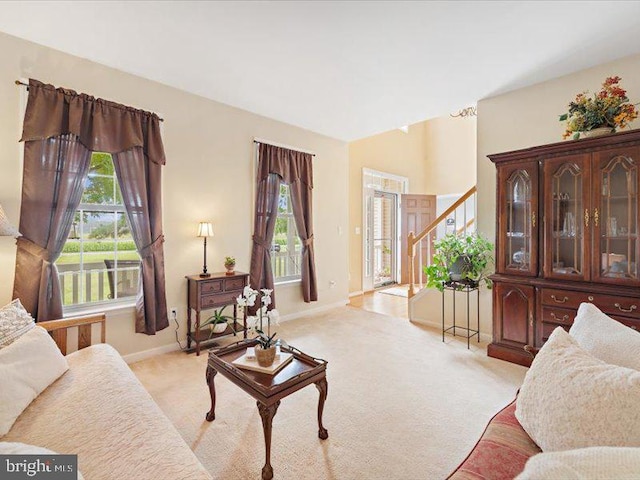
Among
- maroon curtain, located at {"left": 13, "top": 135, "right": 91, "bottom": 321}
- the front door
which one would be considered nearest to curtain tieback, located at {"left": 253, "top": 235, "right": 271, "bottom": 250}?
maroon curtain, located at {"left": 13, "top": 135, "right": 91, "bottom": 321}

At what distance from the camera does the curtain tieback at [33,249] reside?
2.42m

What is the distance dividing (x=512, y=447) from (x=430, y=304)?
3.09 m

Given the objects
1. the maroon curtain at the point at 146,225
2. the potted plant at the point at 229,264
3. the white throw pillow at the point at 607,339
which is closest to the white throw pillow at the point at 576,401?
the white throw pillow at the point at 607,339

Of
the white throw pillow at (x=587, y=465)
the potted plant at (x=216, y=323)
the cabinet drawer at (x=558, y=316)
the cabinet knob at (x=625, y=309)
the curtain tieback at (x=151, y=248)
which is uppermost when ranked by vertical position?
the curtain tieback at (x=151, y=248)

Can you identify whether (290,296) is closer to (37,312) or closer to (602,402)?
(37,312)

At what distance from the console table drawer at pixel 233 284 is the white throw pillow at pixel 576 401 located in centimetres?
279

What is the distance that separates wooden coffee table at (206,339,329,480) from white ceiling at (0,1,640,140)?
7.73 ft

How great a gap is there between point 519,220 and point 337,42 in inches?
91.9

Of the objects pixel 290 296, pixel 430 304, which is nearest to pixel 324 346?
pixel 290 296

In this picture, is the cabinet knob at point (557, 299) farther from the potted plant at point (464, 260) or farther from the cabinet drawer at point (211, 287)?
the cabinet drawer at point (211, 287)

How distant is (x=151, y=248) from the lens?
9.89 ft

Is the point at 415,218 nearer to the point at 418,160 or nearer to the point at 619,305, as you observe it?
the point at 418,160

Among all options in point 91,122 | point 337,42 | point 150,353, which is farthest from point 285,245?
point 337,42

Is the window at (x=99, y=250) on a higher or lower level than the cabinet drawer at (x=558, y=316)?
higher
